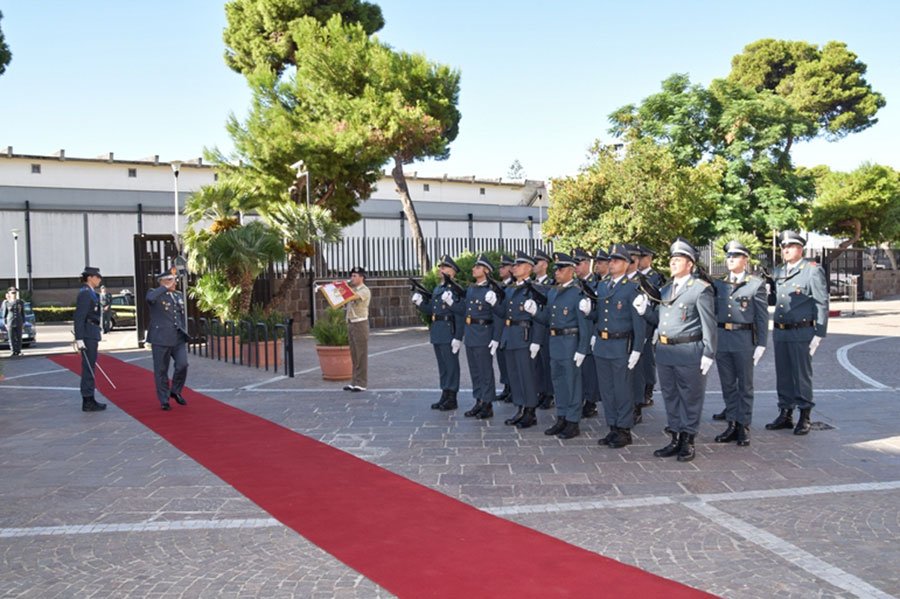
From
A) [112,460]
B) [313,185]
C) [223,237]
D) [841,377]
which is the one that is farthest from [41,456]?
[313,185]

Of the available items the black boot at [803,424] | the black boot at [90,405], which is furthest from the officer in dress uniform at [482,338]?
the black boot at [90,405]

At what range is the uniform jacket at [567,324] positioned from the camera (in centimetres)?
787

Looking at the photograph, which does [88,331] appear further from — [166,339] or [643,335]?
[643,335]

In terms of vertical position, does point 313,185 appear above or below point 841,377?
above

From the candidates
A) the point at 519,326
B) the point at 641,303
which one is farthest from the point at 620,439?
the point at 519,326

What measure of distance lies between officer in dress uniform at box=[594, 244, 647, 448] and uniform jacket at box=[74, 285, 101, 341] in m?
6.46

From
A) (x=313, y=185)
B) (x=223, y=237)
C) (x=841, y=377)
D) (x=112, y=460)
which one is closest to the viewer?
(x=112, y=460)

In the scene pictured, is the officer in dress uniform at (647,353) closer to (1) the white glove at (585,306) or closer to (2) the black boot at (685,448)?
(1) the white glove at (585,306)

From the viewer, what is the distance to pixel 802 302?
26.7ft

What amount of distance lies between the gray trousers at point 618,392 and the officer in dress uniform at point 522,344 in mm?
965

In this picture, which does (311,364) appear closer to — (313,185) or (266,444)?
(266,444)

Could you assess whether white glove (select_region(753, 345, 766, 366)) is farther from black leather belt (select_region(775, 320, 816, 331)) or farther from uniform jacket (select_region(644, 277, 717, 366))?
uniform jacket (select_region(644, 277, 717, 366))

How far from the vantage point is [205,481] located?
6.53 meters

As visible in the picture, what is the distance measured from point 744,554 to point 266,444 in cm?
475
